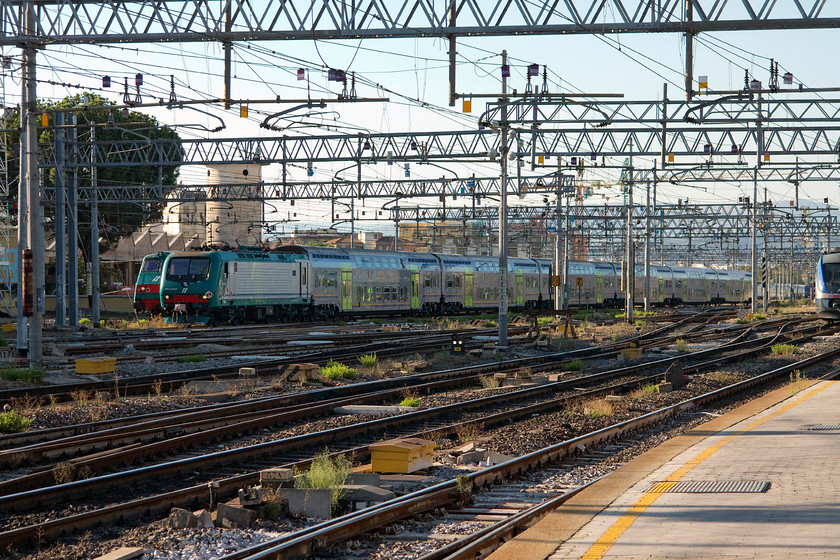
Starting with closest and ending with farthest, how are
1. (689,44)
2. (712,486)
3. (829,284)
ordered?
(712,486) < (689,44) < (829,284)

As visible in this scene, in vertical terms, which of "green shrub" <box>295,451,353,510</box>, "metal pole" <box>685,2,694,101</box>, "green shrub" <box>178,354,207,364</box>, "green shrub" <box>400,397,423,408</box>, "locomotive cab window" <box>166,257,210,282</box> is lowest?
"green shrub" <box>400,397,423,408</box>

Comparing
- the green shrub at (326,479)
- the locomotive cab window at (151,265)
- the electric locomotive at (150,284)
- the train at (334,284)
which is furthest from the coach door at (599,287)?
the green shrub at (326,479)

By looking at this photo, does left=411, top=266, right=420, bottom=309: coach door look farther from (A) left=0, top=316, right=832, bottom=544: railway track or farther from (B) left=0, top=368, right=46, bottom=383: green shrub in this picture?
(A) left=0, top=316, right=832, bottom=544: railway track

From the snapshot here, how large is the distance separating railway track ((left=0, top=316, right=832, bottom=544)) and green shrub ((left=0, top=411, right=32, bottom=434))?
3.61m

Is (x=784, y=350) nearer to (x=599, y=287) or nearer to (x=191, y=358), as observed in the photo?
(x=191, y=358)

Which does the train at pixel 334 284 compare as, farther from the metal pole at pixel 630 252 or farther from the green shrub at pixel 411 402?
the green shrub at pixel 411 402

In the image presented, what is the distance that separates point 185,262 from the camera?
38.5 m

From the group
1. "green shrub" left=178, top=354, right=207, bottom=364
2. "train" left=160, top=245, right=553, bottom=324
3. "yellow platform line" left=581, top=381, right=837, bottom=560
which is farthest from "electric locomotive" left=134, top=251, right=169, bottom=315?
"yellow platform line" left=581, top=381, right=837, bottom=560

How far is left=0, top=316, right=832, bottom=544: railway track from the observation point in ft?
28.9

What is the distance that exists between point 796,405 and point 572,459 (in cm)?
625

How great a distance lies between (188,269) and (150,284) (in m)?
5.85

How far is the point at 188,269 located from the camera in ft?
126

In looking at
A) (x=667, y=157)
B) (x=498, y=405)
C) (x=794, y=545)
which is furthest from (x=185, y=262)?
(x=794, y=545)

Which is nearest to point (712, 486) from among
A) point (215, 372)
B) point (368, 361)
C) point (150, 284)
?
point (215, 372)
